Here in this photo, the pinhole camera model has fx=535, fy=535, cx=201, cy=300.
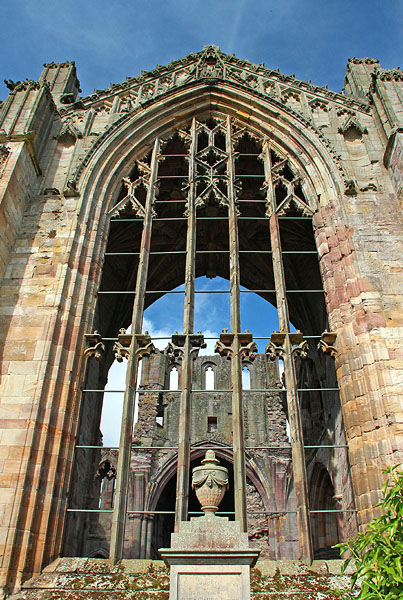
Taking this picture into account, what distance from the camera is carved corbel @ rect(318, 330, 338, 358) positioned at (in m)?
7.74

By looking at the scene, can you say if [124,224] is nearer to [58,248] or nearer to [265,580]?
[58,248]

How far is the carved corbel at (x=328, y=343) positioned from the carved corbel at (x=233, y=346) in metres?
0.99

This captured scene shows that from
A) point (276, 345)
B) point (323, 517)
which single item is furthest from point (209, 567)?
point (323, 517)

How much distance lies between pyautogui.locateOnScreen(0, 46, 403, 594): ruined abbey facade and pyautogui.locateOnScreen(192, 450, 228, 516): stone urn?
147cm

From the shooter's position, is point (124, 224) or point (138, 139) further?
point (124, 224)

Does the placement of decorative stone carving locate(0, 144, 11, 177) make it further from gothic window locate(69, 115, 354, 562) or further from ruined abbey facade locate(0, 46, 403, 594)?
gothic window locate(69, 115, 354, 562)

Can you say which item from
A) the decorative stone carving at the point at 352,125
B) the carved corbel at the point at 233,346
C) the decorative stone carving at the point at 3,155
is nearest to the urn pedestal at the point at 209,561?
the carved corbel at the point at 233,346

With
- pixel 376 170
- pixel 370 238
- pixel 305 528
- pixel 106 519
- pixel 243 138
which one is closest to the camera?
pixel 305 528

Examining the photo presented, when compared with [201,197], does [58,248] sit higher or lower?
lower

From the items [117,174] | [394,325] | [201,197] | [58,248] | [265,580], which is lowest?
[265,580]

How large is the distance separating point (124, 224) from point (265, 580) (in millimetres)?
8474

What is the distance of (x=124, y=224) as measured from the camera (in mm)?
12242

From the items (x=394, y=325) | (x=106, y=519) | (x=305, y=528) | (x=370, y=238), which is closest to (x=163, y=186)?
(x=370, y=238)

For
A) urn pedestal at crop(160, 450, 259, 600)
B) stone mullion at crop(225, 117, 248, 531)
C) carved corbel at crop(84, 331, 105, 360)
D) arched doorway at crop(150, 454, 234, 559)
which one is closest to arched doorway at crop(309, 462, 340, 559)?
arched doorway at crop(150, 454, 234, 559)
